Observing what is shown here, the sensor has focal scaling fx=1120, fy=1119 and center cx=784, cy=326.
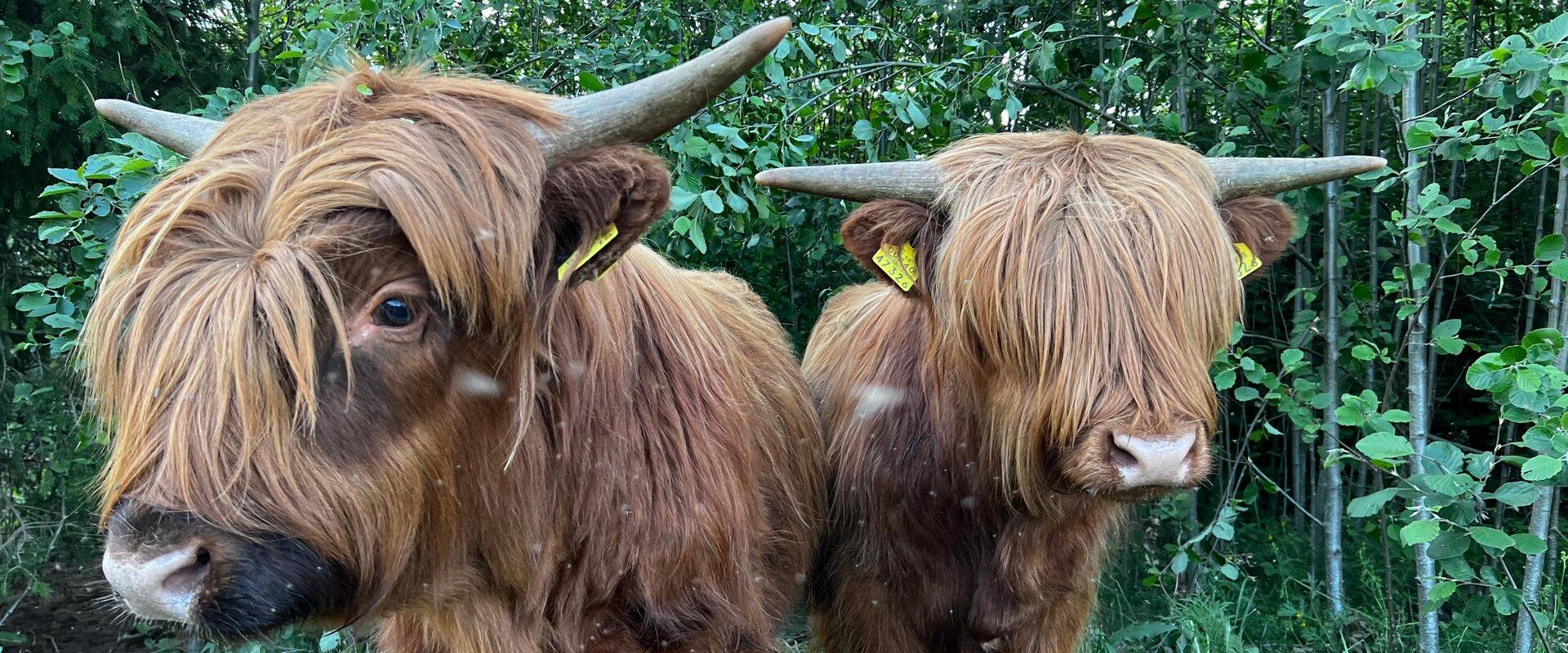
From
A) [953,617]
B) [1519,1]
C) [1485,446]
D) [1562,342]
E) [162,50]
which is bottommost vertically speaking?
[1485,446]

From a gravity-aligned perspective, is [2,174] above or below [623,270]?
above

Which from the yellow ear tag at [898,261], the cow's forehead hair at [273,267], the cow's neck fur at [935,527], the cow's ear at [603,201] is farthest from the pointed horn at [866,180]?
the cow's forehead hair at [273,267]

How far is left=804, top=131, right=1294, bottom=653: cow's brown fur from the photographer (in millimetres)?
2344

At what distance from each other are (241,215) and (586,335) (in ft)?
2.43

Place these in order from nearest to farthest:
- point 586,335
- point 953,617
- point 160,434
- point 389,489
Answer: point 160,434 < point 389,489 < point 586,335 < point 953,617

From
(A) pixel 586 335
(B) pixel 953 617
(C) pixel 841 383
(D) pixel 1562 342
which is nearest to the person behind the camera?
(A) pixel 586 335

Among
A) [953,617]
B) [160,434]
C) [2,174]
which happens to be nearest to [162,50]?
[2,174]

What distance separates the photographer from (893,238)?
2.68m

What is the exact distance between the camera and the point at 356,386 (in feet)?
6.14

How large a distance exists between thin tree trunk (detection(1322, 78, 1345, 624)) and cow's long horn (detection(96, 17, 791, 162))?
273cm

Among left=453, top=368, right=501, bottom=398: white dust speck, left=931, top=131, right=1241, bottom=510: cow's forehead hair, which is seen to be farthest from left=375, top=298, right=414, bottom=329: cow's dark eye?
left=931, top=131, right=1241, bottom=510: cow's forehead hair

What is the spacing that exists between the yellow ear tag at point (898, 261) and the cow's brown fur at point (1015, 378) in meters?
0.03

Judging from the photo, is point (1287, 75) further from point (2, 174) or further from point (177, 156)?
point (2, 174)

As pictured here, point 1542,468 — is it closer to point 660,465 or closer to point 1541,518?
point 1541,518
